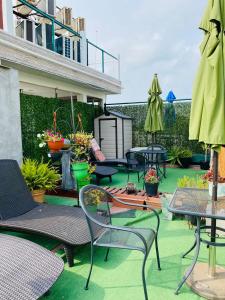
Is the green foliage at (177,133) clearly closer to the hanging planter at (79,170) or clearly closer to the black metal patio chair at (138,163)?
the black metal patio chair at (138,163)

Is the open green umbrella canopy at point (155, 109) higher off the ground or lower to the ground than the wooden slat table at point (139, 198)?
higher

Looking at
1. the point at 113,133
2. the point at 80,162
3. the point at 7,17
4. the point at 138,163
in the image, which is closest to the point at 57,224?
the point at 80,162

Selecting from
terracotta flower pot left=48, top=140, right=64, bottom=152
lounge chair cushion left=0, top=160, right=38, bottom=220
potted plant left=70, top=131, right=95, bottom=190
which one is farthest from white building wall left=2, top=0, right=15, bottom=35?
lounge chair cushion left=0, top=160, right=38, bottom=220

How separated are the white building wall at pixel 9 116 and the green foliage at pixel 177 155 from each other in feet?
19.4

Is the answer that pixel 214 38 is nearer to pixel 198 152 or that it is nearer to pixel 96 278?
pixel 96 278

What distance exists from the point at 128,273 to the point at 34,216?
153 centimetres

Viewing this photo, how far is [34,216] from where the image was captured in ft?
11.4

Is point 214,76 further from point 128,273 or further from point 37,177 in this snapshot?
point 37,177

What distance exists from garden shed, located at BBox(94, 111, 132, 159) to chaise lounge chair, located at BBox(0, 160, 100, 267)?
6.46m

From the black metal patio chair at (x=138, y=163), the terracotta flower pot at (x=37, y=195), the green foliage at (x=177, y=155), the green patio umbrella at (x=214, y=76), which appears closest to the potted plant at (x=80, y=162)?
the terracotta flower pot at (x=37, y=195)

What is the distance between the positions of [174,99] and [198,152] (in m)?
2.35

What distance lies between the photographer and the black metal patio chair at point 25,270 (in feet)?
6.23

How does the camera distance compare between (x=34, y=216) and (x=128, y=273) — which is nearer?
(x=128, y=273)

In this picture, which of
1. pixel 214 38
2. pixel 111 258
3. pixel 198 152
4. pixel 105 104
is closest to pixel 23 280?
pixel 111 258
